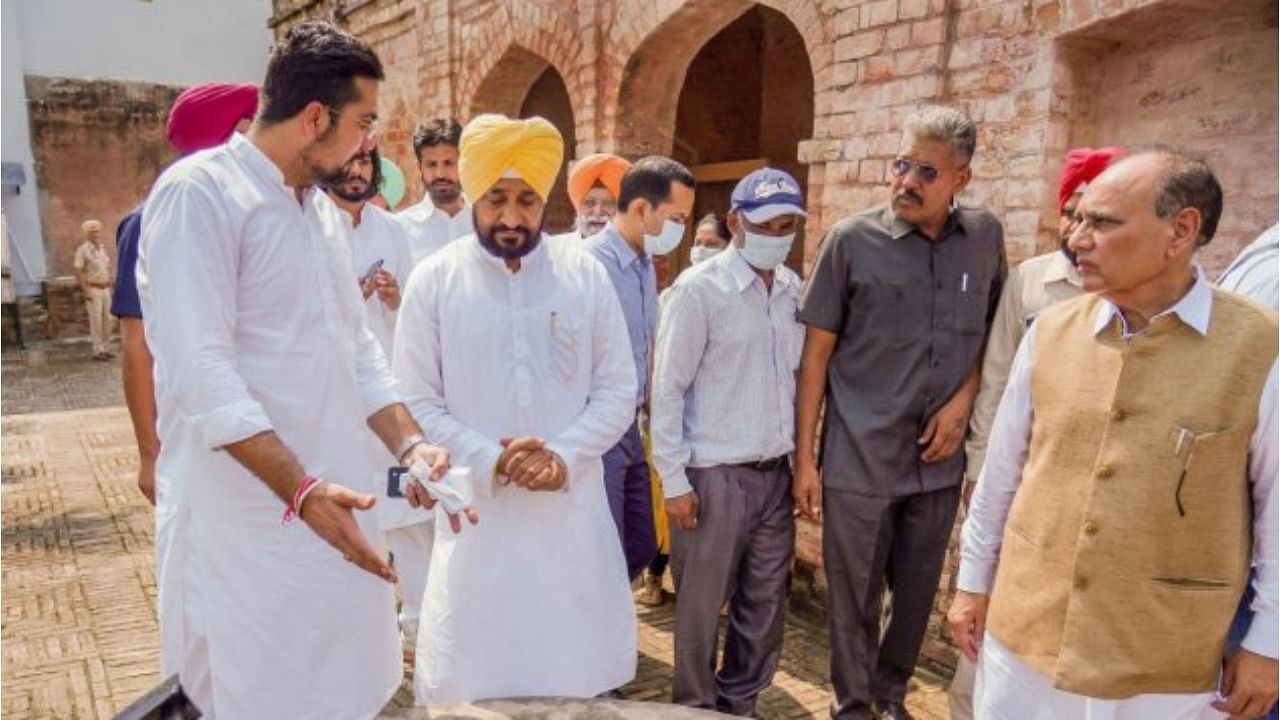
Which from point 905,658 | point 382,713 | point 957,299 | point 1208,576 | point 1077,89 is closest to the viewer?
point 1208,576

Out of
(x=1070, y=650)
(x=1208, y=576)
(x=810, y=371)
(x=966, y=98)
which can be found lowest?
(x=1070, y=650)

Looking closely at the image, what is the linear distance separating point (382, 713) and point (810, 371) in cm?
174

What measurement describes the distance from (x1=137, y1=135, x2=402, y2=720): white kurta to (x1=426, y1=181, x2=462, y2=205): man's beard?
7.70 feet

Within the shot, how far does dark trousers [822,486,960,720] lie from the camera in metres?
2.94

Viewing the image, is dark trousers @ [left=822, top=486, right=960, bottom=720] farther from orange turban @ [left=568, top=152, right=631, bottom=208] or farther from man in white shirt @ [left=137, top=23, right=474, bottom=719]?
orange turban @ [left=568, top=152, right=631, bottom=208]

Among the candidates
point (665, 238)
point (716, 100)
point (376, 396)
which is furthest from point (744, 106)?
point (376, 396)

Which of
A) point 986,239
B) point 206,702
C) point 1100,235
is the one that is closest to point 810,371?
point 986,239

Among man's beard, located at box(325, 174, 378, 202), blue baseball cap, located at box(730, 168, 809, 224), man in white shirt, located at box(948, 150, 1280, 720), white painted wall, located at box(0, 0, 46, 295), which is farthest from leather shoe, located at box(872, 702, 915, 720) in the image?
white painted wall, located at box(0, 0, 46, 295)

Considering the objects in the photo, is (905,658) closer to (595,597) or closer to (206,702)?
(595,597)

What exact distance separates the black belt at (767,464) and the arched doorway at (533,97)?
4679 mm

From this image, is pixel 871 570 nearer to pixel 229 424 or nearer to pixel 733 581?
pixel 733 581

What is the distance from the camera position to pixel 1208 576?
171 centimetres

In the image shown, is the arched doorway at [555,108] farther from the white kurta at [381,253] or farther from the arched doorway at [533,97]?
the white kurta at [381,253]

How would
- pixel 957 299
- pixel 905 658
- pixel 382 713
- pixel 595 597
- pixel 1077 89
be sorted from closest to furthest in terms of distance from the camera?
pixel 382 713, pixel 595 597, pixel 957 299, pixel 905 658, pixel 1077 89
